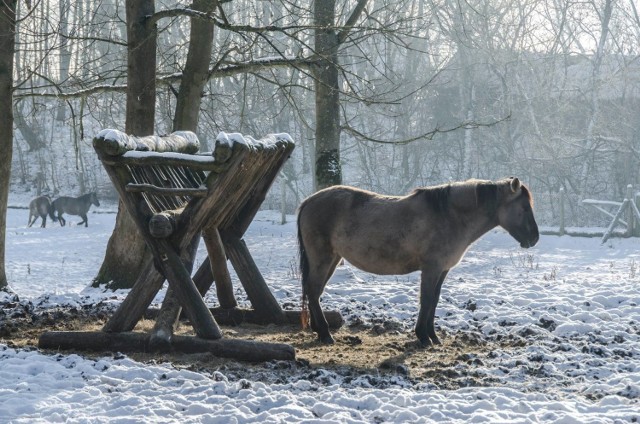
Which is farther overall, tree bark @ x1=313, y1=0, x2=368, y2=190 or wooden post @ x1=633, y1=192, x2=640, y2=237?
wooden post @ x1=633, y1=192, x2=640, y2=237

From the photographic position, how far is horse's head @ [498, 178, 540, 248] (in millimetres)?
7906

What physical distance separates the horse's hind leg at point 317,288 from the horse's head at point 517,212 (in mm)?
1830

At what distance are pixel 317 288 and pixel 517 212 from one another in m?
2.23

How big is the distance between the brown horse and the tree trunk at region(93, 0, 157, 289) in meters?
3.68

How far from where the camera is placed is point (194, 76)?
37.2 ft

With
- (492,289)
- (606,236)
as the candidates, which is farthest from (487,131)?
(492,289)

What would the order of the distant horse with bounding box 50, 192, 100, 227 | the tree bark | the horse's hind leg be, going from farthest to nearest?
1. the distant horse with bounding box 50, 192, 100, 227
2. the tree bark
3. the horse's hind leg

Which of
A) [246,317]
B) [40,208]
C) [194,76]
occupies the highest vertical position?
[194,76]

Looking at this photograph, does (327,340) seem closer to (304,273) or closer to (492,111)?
(304,273)

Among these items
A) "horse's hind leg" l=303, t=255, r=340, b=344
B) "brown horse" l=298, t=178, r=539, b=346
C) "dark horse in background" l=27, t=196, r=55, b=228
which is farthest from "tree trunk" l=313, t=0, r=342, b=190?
"dark horse in background" l=27, t=196, r=55, b=228

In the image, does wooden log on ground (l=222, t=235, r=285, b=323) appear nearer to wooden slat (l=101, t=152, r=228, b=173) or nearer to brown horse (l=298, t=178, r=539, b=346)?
brown horse (l=298, t=178, r=539, b=346)

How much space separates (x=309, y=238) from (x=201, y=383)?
2.57 meters

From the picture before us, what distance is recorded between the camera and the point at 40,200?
86.7ft

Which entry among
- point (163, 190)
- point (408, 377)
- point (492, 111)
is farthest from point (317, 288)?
point (492, 111)
